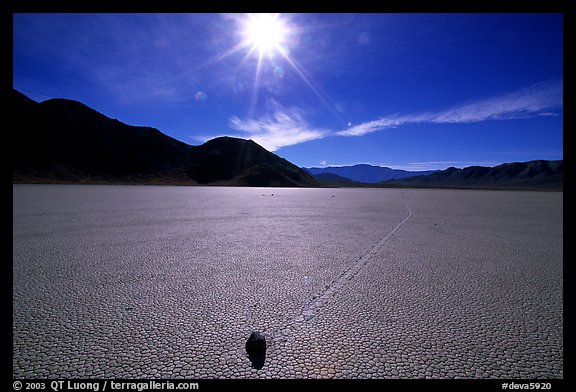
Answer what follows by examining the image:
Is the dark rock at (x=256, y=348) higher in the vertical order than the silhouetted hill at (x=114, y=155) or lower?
lower

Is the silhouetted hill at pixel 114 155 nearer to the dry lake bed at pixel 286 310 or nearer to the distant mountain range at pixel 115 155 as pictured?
the distant mountain range at pixel 115 155

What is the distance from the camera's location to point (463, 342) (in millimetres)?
2615

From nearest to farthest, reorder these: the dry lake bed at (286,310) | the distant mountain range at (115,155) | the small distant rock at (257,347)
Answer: the dry lake bed at (286,310)
the small distant rock at (257,347)
the distant mountain range at (115,155)

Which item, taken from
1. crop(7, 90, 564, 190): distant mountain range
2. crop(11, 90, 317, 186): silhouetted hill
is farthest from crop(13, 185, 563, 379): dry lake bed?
crop(11, 90, 317, 186): silhouetted hill

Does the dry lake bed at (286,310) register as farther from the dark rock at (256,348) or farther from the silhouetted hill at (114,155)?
the silhouetted hill at (114,155)

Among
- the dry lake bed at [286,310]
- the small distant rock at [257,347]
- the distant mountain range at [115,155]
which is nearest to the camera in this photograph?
the dry lake bed at [286,310]

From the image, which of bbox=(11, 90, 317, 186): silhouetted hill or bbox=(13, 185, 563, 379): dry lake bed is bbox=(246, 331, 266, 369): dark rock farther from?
bbox=(11, 90, 317, 186): silhouetted hill

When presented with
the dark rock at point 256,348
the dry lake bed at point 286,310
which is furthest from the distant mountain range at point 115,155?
the dark rock at point 256,348

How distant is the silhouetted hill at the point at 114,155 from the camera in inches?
3812

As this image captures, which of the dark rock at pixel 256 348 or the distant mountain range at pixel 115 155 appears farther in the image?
the distant mountain range at pixel 115 155

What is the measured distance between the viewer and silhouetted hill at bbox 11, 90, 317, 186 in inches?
3812

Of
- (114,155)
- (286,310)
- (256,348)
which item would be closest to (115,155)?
(114,155)
